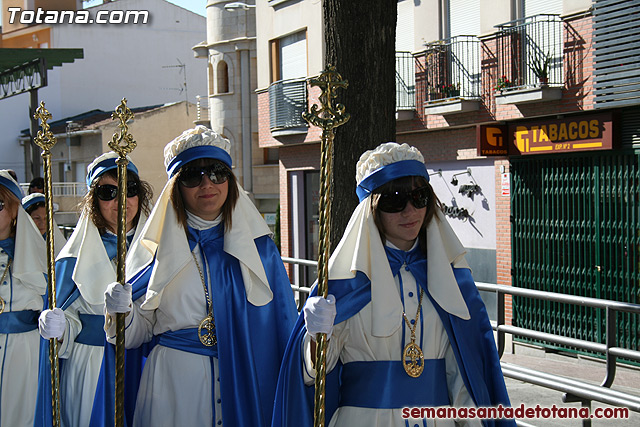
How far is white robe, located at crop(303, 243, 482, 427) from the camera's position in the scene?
3.40m

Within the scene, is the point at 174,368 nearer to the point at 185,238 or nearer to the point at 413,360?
the point at 185,238

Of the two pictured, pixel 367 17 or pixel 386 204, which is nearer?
pixel 386 204

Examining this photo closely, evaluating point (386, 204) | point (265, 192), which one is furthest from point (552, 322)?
point (265, 192)

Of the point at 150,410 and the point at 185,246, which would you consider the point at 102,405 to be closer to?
the point at 150,410

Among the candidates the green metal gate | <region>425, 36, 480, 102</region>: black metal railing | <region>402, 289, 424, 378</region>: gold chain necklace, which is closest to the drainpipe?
<region>425, 36, 480, 102</region>: black metal railing

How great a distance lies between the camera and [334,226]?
6.16 meters

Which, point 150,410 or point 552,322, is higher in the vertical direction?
point 150,410

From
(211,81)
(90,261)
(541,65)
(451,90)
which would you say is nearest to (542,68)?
(541,65)

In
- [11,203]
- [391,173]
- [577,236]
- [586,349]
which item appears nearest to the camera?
[391,173]

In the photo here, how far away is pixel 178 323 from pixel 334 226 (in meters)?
2.30

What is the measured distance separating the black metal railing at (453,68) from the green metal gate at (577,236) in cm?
219

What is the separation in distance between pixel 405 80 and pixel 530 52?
12.9ft

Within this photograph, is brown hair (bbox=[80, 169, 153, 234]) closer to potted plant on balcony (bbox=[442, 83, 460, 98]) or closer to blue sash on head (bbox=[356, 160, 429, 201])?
blue sash on head (bbox=[356, 160, 429, 201])

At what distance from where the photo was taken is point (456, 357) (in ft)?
11.4
